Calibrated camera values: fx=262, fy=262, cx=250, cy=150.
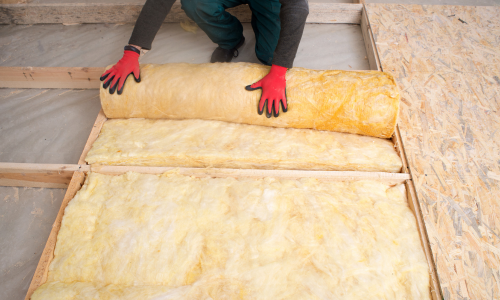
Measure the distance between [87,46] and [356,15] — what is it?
2.65 metres

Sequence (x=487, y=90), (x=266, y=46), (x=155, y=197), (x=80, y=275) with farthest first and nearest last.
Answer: (x=266, y=46) < (x=487, y=90) < (x=155, y=197) < (x=80, y=275)

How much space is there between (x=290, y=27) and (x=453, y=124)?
1190 mm

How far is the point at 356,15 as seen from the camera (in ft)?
8.43

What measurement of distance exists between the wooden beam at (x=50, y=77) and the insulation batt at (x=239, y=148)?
0.69m

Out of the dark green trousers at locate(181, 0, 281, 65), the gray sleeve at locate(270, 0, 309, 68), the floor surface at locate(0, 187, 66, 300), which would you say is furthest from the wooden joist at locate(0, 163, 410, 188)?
the dark green trousers at locate(181, 0, 281, 65)

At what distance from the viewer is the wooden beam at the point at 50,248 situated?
1130 millimetres

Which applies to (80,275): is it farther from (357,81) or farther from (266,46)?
(266,46)

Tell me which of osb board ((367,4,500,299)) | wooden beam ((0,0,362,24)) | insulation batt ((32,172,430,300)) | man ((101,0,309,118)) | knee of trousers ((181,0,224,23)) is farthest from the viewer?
wooden beam ((0,0,362,24))

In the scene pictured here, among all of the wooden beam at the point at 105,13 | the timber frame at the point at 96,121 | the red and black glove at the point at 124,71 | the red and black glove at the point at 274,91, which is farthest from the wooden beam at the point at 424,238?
the wooden beam at the point at 105,13

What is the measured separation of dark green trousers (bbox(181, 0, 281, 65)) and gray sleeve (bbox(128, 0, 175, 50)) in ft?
1.44

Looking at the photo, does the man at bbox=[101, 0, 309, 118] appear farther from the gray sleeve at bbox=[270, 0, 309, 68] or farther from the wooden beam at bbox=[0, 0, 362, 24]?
the wooden beam at bbox=[0, 0, 362, 24]

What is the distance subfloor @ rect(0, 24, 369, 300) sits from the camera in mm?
1565

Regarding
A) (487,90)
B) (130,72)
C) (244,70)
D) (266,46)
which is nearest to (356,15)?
(266,46)

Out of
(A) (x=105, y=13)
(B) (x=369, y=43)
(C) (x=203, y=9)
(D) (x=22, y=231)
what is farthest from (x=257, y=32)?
(D) (x=22, y=231)
